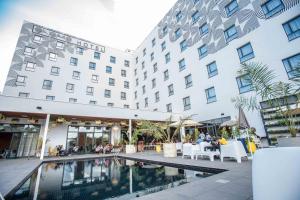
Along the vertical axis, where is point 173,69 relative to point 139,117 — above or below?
above

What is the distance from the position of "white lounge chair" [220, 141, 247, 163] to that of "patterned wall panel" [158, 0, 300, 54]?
10249 mm

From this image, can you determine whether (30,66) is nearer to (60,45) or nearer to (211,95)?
(60,45)

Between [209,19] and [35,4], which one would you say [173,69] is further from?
[35,4]

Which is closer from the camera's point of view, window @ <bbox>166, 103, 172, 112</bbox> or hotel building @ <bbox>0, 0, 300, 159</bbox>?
hotel building @ <bbox>0, 0, 300, 159</bbox>

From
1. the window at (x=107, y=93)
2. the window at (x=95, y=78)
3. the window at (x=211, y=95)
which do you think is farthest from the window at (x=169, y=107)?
the window at (x=95, y=78)

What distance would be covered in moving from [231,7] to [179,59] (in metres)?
7.10

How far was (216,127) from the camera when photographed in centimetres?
1426

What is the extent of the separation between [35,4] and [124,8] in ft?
11.4

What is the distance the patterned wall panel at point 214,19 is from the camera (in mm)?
12695

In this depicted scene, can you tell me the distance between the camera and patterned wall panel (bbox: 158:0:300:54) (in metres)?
12.7

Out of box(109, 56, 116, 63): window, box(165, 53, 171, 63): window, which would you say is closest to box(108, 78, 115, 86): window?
box(109, 56, 116, 63): window

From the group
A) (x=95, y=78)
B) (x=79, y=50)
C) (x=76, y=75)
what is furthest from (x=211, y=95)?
(x=79, y=50)

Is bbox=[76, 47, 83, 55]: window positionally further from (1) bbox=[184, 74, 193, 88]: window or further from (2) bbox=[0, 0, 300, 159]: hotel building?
(1) bbox=[184, 74, 193, 88]: window

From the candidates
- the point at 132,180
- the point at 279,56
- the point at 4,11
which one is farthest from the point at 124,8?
the point at 279,56
